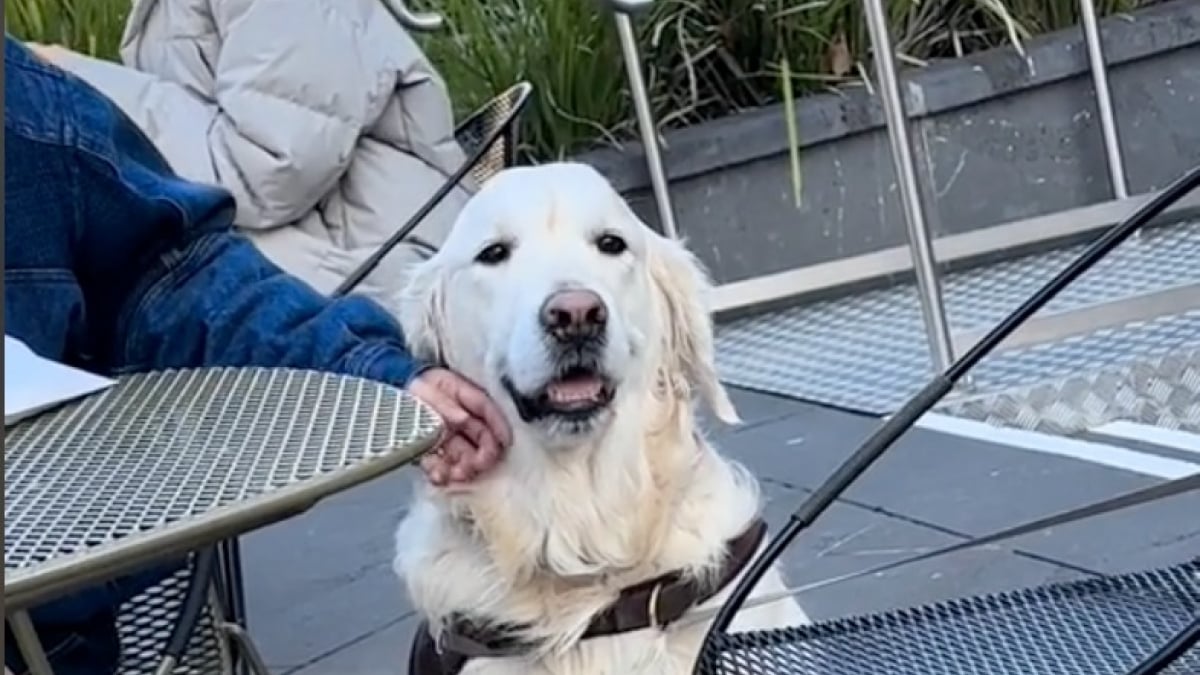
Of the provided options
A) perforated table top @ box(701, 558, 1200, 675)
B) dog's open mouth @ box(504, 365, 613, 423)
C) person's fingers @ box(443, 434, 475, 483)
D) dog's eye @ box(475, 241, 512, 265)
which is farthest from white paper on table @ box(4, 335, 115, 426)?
dog's eye @ box(475, 241, 512, 265)

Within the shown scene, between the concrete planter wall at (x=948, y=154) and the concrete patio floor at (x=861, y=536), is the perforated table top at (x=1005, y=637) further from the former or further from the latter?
the concrete planter wall at (x=948, y=154)

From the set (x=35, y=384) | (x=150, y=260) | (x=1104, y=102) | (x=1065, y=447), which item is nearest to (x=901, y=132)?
(x=1065, y=447)

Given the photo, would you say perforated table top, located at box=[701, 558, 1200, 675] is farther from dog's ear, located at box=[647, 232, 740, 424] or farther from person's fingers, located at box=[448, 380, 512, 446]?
dog's ear, located at box=[647, 232, 740, 424]

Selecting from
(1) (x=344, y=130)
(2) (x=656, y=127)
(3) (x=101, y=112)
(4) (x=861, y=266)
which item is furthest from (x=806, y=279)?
(3) (x=101, y=112)

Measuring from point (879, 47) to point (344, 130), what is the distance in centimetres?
119

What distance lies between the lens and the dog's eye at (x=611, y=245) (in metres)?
2.36

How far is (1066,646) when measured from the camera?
1562 mm

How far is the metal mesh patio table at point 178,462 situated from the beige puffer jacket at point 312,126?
1948 millimetres

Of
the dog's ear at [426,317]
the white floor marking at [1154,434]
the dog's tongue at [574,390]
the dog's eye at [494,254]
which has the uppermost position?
the dog's eye at [494,254]

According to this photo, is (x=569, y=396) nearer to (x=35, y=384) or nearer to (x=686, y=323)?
(x=686, y=323)

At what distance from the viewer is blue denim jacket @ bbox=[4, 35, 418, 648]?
179 cm

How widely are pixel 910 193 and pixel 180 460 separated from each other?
296 centimetres

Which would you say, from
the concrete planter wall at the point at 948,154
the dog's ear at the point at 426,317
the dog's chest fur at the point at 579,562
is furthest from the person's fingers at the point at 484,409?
the concrete planter wall at the point at 948,154

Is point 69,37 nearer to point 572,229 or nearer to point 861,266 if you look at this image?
point 861,266
